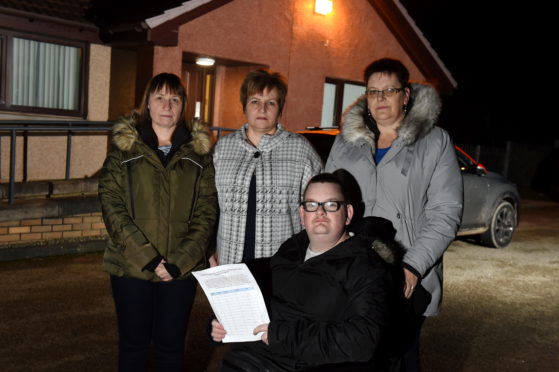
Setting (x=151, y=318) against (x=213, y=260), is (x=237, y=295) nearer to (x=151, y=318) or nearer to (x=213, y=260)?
Answer: (x=151, y=318)

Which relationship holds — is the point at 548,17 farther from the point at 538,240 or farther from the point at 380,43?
the point at 538,240

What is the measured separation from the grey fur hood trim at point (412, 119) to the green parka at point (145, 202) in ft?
3.05

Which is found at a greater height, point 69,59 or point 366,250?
point 69,59

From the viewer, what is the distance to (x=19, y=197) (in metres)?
7.55

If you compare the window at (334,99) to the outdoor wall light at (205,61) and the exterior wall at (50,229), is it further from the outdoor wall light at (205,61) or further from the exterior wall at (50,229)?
the exterior wall at (50,229)

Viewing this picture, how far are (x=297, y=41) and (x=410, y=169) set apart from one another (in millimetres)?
10175

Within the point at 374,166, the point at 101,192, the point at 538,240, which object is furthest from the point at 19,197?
the point at 538,240

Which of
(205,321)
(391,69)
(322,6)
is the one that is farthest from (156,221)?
(322,6)

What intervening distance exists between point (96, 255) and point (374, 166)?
17.6 ft

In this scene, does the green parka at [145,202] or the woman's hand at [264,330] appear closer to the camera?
the woman's hand at [264,330]

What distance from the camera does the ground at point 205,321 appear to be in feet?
14.8

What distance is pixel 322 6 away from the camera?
12.9 meters

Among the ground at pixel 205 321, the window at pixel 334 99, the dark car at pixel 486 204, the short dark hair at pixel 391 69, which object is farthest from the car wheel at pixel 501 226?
the short dark hair at pixel 391 69

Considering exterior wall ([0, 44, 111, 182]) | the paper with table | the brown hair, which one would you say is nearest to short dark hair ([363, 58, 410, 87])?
the brown hair
